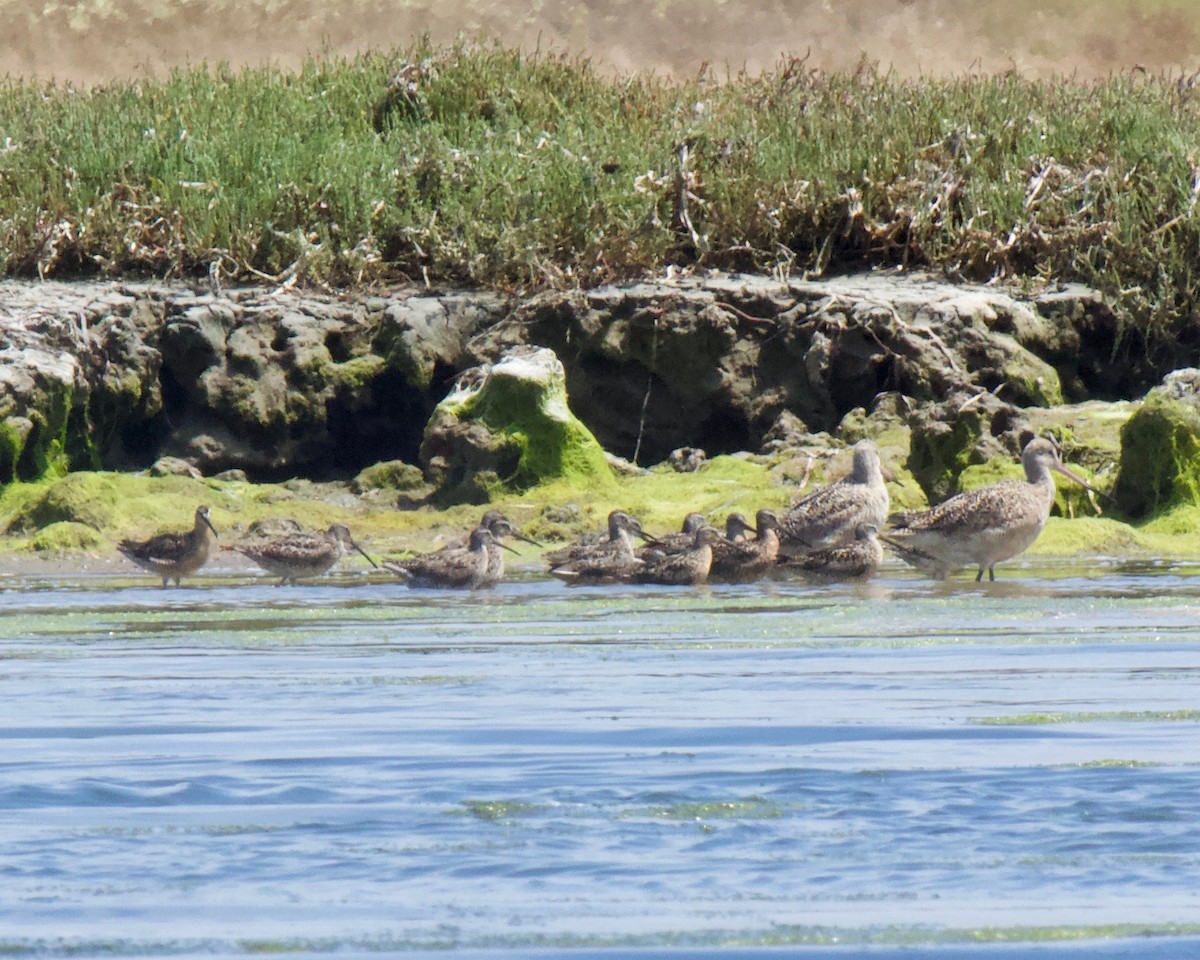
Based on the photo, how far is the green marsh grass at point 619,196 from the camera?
18672mm

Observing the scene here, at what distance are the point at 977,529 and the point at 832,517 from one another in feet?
4.42

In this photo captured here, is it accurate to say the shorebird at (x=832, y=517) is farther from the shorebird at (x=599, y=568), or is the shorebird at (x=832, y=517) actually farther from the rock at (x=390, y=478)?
the rock at (x=390, y=478)

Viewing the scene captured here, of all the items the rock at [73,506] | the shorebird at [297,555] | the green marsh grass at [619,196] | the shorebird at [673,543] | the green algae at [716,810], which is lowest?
the rock at [73,506]

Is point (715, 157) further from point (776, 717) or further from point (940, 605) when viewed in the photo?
point (776, 717)

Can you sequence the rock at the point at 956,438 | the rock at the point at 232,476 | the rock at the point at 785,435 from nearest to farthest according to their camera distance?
1. the rock at the point at 956,438
2. the rock at the point at 785,435
3. the rock at the point at 232,476

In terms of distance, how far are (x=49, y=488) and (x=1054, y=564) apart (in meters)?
7.40

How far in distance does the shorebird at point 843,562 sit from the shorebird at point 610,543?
3.61ft

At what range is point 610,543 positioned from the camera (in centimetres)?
1338

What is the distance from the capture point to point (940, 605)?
1109 cm

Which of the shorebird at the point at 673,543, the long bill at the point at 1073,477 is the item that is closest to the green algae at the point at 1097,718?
the shorebird at the point at 673,543

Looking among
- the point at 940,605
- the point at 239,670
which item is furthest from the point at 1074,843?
the point at 940,605

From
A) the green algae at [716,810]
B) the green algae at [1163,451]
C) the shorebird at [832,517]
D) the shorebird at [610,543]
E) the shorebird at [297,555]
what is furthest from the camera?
the green algae at [1163,451]

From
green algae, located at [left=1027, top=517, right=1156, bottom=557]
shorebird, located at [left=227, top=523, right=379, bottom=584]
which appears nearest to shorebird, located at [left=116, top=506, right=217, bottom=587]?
shorebird, located at [left=227, top=523, right=379, bottom=584]

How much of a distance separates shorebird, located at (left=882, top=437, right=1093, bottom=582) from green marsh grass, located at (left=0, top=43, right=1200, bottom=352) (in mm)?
5450
